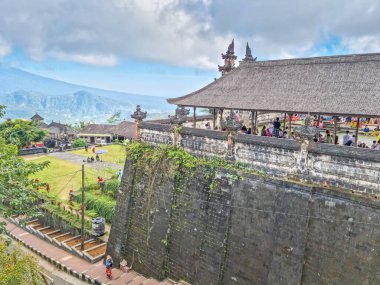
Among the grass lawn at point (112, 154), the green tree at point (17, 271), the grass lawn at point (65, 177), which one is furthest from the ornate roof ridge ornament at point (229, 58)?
the green tree at point (17, 271)

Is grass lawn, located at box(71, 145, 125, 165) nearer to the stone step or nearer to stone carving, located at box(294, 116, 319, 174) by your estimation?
the stone step

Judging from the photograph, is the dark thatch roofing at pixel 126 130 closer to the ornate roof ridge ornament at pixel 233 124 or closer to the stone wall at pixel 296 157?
the stone wall at pixel 296 157

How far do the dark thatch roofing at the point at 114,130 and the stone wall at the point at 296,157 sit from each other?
34.7 m

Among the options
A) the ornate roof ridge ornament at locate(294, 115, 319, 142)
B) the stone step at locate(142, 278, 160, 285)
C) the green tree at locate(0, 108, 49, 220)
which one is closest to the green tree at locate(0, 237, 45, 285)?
the green tree at locate(0, 108, 49, 220)

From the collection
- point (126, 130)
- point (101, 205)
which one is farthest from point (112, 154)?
point (101, 205)

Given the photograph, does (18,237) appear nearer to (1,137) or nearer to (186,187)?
(1,137)

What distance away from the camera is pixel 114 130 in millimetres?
54594

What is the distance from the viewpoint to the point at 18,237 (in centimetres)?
2041

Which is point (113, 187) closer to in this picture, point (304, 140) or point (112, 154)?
point (112, 154)

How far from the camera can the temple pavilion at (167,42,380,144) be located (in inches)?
482

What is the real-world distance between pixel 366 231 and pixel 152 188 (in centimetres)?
910

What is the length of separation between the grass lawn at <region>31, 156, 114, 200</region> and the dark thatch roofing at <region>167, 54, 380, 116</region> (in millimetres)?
14846

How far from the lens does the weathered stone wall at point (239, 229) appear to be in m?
9.38

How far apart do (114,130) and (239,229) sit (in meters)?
46.3
